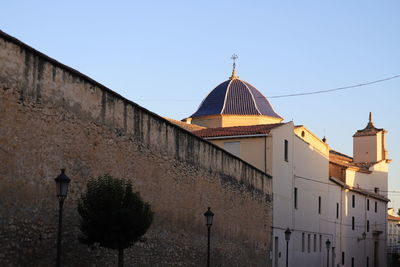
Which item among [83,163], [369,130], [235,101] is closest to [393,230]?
[369,130]

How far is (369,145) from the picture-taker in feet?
199

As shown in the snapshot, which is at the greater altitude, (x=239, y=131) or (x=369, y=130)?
(x=369, y=130)

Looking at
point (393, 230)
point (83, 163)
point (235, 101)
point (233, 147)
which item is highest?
point (235, 101)

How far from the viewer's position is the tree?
44.6 feet

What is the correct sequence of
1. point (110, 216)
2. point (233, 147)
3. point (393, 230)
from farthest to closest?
point (393, 230), point (233, 147), point (110, 216)

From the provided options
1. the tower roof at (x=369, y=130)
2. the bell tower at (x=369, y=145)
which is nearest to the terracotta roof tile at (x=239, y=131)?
the bell tower at (x=369, y=145)

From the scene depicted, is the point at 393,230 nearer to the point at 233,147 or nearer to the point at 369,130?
the point at 369,130

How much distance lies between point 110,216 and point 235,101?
3306cm

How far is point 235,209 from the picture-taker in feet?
86.9

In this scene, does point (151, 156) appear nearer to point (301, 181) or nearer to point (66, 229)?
point (66, 229)

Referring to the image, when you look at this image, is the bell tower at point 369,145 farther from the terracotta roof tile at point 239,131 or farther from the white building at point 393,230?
the terracotta roof tile at point 239,131

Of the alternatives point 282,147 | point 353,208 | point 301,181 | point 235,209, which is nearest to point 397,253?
point 353,208

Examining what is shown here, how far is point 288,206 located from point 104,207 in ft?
71.9

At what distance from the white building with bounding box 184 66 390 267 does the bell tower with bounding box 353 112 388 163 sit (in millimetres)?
94
